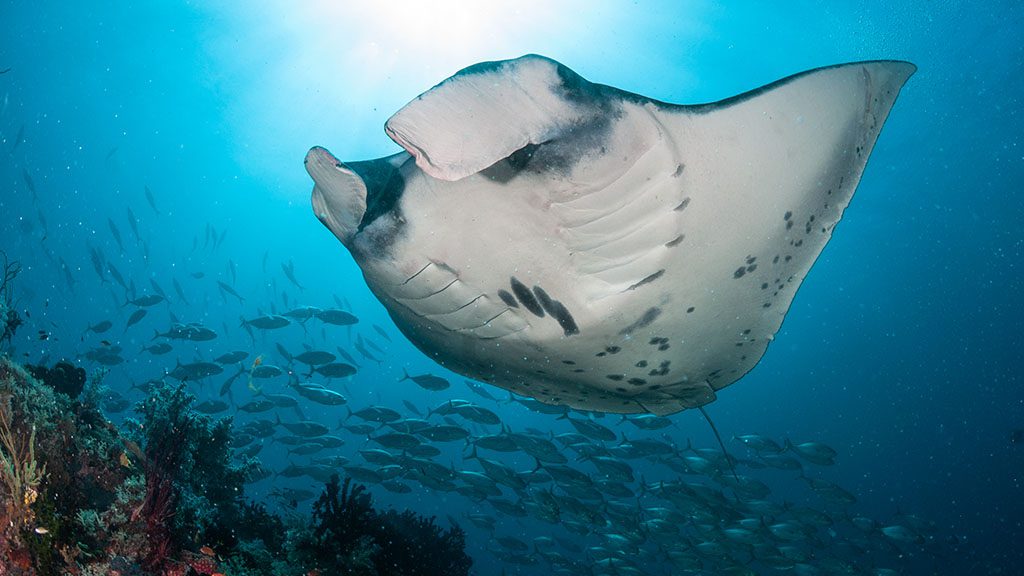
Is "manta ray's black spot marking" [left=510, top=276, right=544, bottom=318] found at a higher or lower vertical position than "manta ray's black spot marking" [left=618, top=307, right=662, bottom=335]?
lower

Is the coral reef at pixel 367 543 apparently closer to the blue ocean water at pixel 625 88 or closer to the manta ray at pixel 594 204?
the manta ray at pixel 594 204

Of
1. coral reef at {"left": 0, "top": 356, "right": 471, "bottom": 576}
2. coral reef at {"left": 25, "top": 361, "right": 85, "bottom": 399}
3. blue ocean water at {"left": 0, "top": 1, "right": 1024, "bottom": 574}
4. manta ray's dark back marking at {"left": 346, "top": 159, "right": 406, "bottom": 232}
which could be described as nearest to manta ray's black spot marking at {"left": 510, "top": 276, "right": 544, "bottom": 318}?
manta ray's dark back marking at {"left": 346, "top": 159, "right": 406, "bottom": 232}

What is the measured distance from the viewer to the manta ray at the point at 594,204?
5.10ft

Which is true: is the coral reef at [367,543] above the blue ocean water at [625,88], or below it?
below

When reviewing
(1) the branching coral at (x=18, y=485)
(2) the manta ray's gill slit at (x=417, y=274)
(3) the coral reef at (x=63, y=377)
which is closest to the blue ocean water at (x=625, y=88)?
(3) the coral reef at (x=63, y=377)

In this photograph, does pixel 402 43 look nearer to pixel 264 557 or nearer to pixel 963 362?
pixel 264 557

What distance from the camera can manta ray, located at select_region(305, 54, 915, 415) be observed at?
1.55m

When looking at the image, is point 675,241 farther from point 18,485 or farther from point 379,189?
point 18,485

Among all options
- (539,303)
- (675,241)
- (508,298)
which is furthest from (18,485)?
(675,241)

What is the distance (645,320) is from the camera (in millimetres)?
2508

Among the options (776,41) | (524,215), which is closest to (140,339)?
(776,41)

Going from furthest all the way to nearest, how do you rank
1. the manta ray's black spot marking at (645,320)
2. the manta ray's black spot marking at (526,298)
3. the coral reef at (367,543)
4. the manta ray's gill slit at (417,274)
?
the coral reef at (367,543), the manta ray's black spot marking at (645,320), the manta ray's black spot marking at (526,298), the manta ray's gill slit at (417,274)

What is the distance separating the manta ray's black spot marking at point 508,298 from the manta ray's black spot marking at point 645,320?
0.56 metres

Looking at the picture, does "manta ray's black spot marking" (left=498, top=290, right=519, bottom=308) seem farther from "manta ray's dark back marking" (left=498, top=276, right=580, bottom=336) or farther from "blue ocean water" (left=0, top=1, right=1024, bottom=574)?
"blue ocean water" (left=0, top=1, right=1024, bottom=574)
